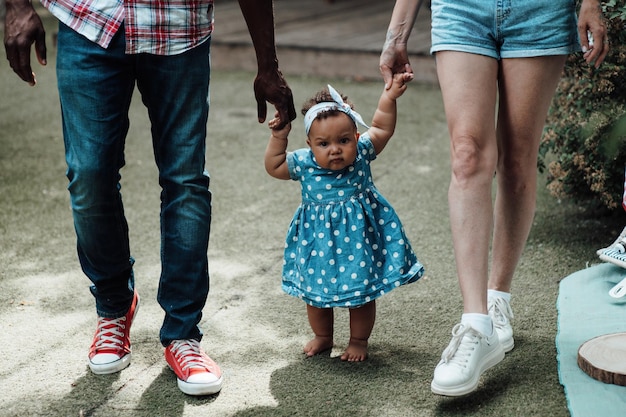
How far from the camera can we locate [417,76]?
7.12 meters

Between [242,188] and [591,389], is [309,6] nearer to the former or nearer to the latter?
[242,188]

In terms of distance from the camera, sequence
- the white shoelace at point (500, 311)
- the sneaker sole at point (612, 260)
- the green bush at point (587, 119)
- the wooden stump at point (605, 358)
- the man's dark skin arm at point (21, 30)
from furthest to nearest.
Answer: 1. the green bush at point (587, 119)
2. the sneaker sole at point (612, 260)
3. the white shoelace at point (500, 311)
4. the wooden stump at point (605, 358)
5. the man's dark skin arm at point (21, 30)

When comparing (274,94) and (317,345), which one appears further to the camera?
(317,345)

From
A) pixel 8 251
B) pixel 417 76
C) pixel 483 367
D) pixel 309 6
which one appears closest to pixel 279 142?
pixel 483 367

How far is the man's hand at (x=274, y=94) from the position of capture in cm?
258

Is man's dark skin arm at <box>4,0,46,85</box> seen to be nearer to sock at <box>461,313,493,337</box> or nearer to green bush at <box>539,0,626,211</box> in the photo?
sock at <box>461,313,493,337</box>

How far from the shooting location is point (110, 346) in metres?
2.76

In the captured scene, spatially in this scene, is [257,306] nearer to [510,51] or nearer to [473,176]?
[473,176]

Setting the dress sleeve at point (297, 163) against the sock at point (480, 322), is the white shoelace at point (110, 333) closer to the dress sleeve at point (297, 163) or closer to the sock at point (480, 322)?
the dress sleeve at point (297, 163)

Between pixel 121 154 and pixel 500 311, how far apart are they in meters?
1.28

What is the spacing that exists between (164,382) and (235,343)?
355 mm

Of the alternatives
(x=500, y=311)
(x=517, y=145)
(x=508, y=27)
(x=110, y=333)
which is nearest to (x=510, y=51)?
(x=508, y=27)

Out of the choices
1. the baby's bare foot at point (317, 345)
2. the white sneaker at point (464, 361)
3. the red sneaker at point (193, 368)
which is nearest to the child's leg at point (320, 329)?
the baby's bare foot at point (317, 345)

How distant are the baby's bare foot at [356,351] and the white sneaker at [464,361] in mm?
335
